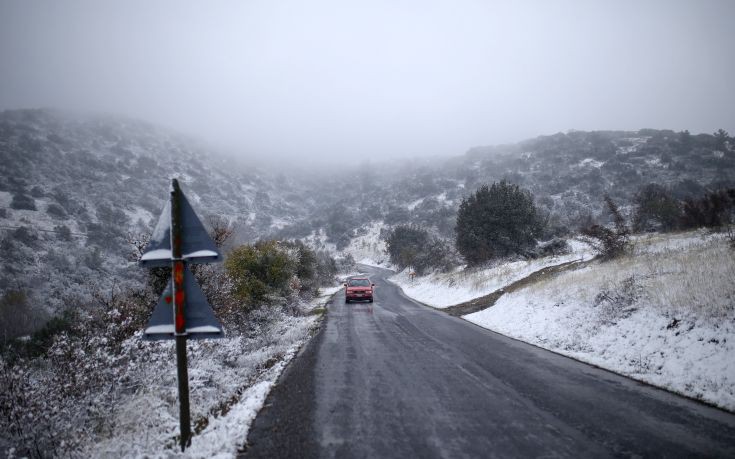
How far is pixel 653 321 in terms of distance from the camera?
7.70 m

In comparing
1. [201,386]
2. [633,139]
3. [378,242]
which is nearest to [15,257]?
[201,386]

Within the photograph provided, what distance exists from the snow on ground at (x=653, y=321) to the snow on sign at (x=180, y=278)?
287 inches

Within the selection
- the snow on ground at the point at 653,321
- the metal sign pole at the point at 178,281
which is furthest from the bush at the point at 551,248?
the metal sign pole at the point at 178,281

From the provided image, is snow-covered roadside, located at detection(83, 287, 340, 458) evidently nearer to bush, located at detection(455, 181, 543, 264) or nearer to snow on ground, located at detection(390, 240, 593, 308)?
snow on ground, located at detection(390, 240, 593, 308)

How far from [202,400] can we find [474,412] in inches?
205

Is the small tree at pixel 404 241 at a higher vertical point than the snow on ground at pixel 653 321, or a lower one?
lower

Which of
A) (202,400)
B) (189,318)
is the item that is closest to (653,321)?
(189,318)

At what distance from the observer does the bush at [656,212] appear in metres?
26.5

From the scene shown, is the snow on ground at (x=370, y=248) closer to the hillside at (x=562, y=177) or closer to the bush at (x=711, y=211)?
the hillside at (x=562, y=177)

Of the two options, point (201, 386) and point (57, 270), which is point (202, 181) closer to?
point (57, 270)

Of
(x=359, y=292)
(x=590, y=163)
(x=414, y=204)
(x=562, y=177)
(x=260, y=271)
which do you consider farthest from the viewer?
(x=414, y=204)

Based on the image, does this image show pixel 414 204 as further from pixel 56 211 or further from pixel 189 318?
pixel 189 318

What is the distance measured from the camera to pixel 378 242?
95188mm

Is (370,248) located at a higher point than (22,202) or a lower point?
lower
